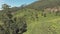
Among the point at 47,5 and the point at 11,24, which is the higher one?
the point at 47,5

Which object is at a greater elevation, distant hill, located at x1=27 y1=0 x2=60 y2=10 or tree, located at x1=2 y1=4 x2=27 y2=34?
distant hill, located at x1=27 y1=0 x2=60 y2=10

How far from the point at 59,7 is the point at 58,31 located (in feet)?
42.3

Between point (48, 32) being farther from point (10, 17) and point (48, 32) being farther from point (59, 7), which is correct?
point (59, 7)

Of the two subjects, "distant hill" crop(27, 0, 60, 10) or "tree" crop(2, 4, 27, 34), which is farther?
"distant hill" crop(27, 0, 60, 10)

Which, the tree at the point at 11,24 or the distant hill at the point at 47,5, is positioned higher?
the distant hill at the point at 47,5

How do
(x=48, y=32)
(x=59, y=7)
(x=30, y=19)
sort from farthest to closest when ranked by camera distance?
(x=59, y=7), (x=30, y=19), (x=48, y=32)

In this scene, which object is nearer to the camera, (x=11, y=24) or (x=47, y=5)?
(x=11, y=24)

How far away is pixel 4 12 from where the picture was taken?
15.2 m

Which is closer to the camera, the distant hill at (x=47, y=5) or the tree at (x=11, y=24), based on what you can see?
the tree at (x=11, y=24)

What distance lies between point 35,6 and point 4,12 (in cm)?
1232

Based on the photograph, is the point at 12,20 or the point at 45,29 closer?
the point at 45,29

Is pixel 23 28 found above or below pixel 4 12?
below

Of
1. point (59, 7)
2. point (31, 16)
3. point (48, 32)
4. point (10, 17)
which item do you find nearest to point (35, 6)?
point (59, 7)

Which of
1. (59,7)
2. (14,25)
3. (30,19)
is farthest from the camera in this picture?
(59,7)
